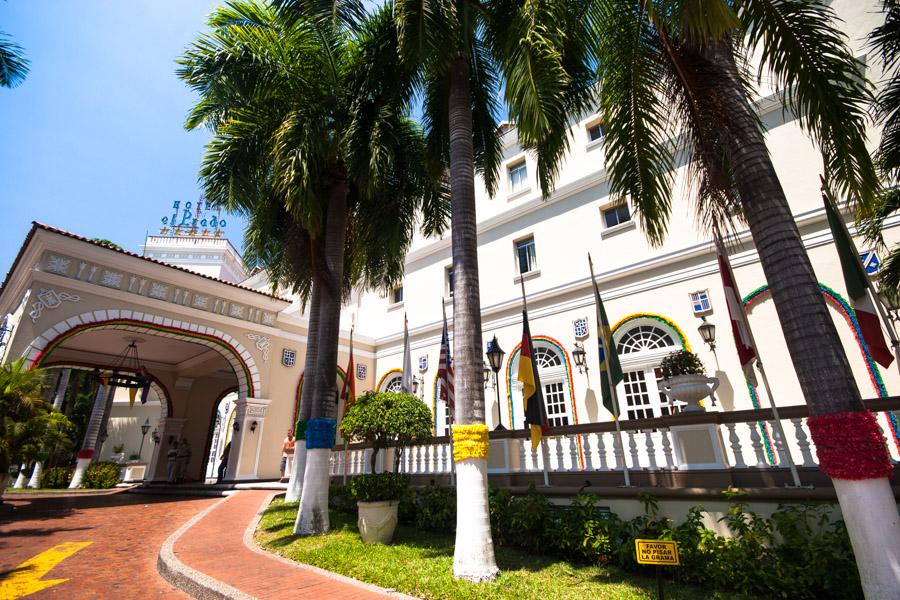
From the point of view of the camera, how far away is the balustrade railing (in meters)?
5.71

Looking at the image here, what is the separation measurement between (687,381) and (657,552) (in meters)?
4.39

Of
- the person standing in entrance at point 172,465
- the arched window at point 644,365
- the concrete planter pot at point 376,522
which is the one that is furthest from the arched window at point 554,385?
the person standing in entrance at point 172,465

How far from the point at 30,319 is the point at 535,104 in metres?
14.2

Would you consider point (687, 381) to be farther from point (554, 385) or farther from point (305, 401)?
point (305, 401)

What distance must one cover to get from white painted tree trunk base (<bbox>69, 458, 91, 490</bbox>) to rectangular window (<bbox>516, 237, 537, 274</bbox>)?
2138cm

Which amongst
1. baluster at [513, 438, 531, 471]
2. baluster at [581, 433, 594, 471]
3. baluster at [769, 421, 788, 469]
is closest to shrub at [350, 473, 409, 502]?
baluster at [513, 438, 531, 471]

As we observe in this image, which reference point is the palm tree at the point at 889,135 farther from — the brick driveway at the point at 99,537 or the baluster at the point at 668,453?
the brick driveway at the point at 99,537

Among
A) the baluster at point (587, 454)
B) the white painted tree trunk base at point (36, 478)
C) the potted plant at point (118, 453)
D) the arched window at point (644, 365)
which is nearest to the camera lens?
the baluster at point (587, 454)

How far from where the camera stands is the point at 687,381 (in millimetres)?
7184

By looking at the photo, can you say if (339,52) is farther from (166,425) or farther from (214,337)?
(166,425)

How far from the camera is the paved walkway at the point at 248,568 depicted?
505 cm

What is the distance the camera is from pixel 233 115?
32.8 ft

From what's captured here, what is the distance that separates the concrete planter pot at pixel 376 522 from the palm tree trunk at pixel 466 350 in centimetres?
195

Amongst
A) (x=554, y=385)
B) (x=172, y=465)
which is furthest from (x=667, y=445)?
(x=172, y=465)
